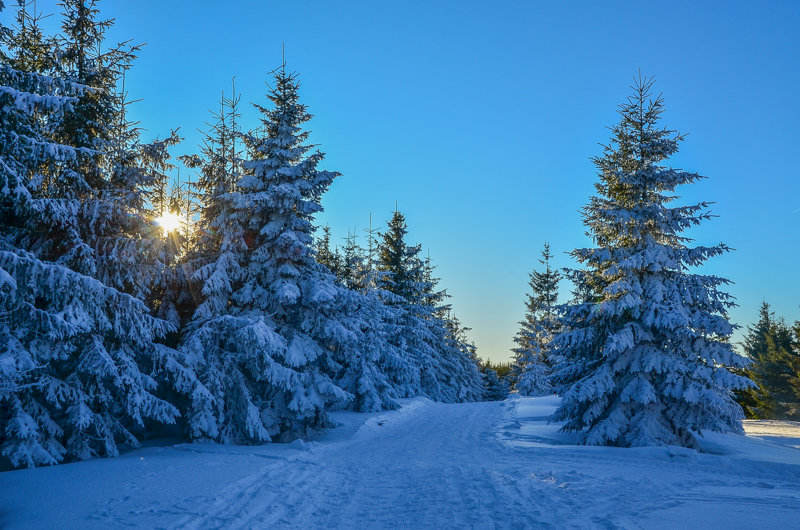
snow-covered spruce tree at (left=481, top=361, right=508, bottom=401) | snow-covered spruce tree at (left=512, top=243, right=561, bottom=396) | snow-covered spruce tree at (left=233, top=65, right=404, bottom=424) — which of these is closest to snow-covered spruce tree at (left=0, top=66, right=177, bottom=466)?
snow-covered spruce tree at (left=233, top=65, right=404, bottom=424)

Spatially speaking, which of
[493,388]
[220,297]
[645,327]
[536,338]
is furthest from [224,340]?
[493,388]

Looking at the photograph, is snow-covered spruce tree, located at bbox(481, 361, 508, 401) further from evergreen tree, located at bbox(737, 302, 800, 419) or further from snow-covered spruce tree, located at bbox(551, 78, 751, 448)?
snow-covered spruce tree, located at bbox(551, 78, 751, 448)

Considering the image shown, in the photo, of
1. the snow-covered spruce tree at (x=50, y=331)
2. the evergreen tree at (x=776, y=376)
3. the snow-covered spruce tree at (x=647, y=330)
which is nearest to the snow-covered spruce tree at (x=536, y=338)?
the evergreen tree at (x=776, y=376)

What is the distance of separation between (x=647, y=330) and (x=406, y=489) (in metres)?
9.30

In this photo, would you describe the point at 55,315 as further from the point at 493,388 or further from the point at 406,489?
the point at 493,388

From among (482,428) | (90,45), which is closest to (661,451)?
(482,428)

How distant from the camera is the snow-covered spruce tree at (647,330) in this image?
1279cm

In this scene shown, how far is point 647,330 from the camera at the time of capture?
13.7m

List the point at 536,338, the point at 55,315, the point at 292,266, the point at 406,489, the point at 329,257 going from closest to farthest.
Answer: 1. the point at 406,489
2. the point at 55,315
3. the point at 292,266
4. the point at 329,257
5. the point at 536,338

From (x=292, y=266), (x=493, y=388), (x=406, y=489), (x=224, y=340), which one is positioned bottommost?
(x=493, y=388)

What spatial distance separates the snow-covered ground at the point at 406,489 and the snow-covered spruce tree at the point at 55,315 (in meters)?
1.00

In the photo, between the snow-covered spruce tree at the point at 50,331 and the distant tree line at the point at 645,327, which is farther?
the distant tree line at the point at 645,327

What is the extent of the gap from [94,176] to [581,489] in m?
12.2

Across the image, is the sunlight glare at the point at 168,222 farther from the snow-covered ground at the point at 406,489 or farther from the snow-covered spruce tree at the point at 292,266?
the snow-covered ground at the point at 406,489
